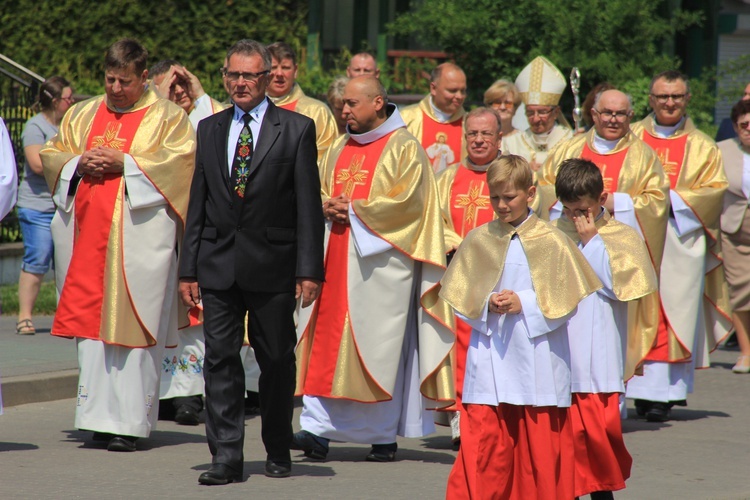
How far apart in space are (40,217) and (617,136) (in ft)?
16.8

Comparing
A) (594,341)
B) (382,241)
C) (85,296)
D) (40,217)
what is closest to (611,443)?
(594,341)

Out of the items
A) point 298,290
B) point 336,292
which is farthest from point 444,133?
point 298,290

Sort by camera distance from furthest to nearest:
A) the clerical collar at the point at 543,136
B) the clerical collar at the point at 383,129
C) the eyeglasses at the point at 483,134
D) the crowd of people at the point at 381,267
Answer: the clerical collar at the point at 543,136 < the eyeglasses at the point at 483,134 < the clerical collar at the point at 383,129 < the crowd of people at the point at 381,267

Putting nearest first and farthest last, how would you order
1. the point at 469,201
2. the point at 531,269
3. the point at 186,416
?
the point at 531,269 → the point at 469,201 → the point at 186,416

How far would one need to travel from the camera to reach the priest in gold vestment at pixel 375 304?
25.7 feet

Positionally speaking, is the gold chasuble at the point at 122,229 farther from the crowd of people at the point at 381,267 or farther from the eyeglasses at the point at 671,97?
the eyeglasses at the point at 671,97

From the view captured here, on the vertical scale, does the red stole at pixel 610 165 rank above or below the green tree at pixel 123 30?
below

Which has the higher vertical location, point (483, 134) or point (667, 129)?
point (667, 129)

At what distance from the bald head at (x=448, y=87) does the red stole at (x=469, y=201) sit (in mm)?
1237

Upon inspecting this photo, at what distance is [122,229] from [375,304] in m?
1.44

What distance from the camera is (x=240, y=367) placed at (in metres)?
6.96

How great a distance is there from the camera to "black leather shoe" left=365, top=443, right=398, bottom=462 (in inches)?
308

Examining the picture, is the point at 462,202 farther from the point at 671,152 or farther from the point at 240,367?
the point at 671,152

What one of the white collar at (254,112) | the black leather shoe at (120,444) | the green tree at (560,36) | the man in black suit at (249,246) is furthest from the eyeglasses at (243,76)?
the green tree at (560,36)
